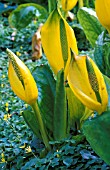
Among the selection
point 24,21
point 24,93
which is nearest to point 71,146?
point 24,93

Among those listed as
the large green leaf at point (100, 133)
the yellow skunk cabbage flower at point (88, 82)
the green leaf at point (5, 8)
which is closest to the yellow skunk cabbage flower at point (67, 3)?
the yellow skunk cabbage flower at point (88, 82)

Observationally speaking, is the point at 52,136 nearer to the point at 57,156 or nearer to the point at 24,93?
the point at 57,156

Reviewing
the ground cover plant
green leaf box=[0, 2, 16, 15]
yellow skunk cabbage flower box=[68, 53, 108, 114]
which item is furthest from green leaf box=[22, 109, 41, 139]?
green leaf box=[0, 2, 16, 15]

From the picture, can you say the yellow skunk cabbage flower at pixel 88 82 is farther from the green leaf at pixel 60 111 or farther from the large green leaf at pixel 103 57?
the large green leaf at pixel 103 57

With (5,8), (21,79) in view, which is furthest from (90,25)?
(5,8)

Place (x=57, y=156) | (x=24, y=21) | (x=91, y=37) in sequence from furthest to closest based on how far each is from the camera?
(x=24, y=21), (x=91, y=37), (x=57, y=156)

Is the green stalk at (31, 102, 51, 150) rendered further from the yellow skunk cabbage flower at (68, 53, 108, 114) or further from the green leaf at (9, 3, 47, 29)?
the green leaf at (9, 3, 47, 29)

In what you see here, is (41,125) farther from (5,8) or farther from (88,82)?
(5,8)
